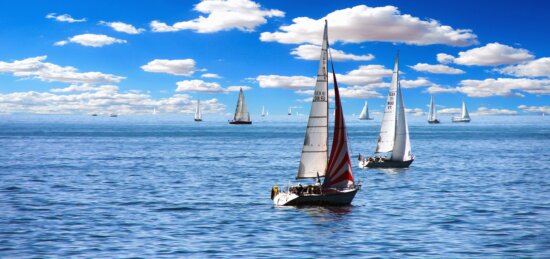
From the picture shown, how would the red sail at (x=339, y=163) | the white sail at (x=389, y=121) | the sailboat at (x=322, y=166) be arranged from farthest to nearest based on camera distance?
the white sail at (x=389, y=121) < the red sail at (x=339, y=163) < the sailboat at (x=322, y=166)

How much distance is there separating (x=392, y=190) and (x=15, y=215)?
33.3m

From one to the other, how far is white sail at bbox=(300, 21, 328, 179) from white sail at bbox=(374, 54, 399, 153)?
1282 inches

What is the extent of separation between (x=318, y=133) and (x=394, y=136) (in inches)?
1302

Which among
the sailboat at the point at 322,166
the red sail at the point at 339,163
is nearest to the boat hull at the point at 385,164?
the sailboat at the point at 322,166

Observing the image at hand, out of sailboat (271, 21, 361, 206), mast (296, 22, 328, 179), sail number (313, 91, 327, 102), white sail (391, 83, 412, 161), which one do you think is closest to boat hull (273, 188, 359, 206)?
sailboat (271, 21, 361, 206)

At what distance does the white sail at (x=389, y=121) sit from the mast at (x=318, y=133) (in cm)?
3257

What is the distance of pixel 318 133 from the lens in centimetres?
4231

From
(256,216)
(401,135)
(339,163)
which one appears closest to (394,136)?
(401,135)

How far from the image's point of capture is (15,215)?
41719 millimetres

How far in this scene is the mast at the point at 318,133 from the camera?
41188mm

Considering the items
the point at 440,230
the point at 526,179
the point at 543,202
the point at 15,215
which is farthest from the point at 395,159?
the point at 15,215

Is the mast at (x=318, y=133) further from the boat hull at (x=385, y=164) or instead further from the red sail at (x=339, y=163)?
the boat hull at (x=385, y=164)

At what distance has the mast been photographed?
41188mm

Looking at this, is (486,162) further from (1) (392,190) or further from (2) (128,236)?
(2) (128,236)
